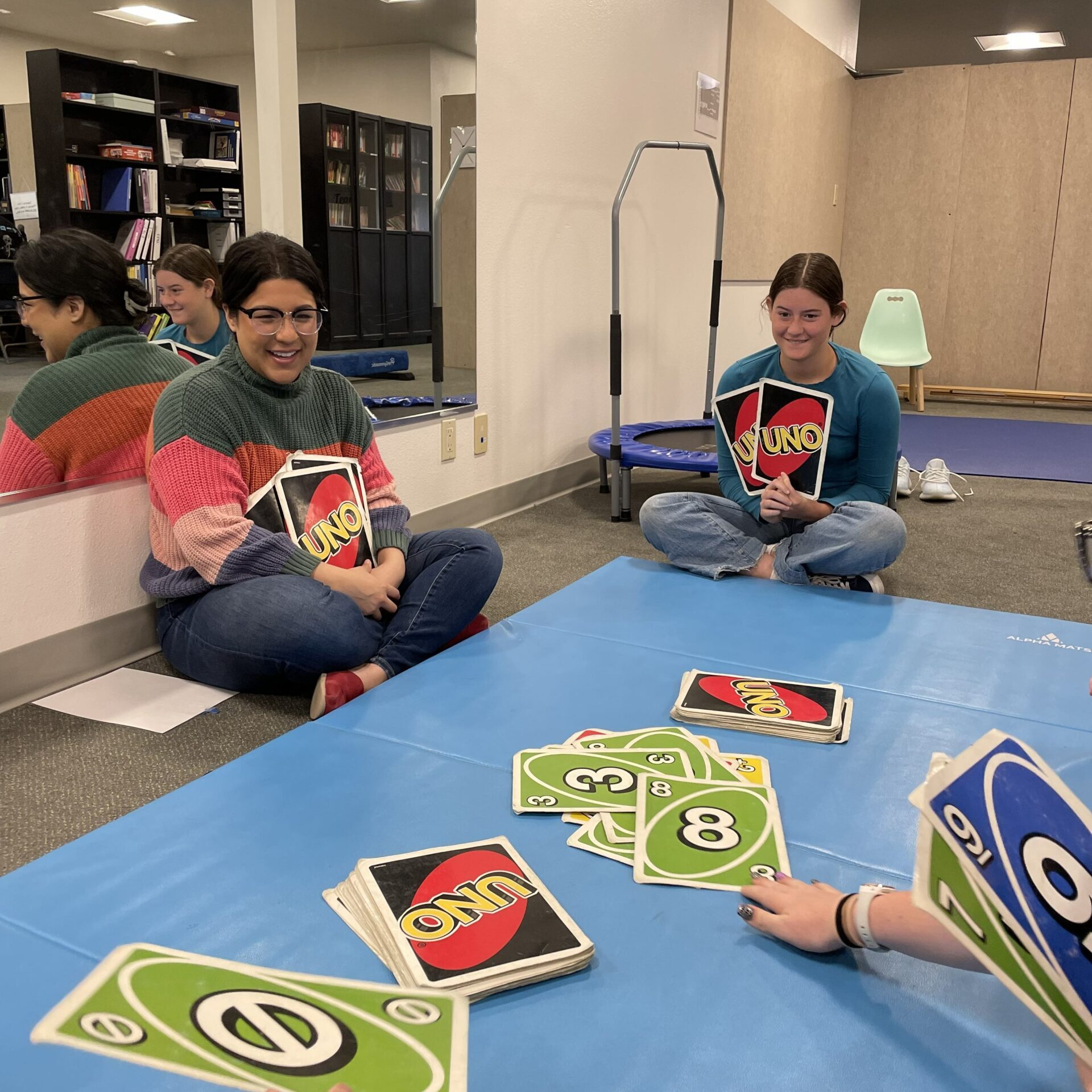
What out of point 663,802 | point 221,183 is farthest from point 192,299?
point 663,802

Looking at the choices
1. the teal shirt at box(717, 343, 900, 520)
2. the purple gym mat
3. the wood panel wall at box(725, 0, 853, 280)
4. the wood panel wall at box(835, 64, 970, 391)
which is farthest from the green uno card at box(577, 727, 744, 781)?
the wood panel wall at box(835, 64, 970, 391)

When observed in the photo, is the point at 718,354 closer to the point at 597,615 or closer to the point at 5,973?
the point at 597,615

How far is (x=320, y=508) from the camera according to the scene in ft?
6.98

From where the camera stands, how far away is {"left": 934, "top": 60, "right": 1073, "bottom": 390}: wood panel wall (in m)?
6.91

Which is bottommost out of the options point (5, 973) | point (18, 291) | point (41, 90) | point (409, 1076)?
point (5, 973)

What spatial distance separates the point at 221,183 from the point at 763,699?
1.75 meters

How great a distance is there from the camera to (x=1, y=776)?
5.60 ft

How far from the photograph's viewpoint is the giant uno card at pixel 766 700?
5.51 ft

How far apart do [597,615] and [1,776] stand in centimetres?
122

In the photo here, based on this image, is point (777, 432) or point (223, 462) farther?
point (777, 432)

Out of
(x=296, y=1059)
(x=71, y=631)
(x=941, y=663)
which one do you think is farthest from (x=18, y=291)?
(x=941, y=663)

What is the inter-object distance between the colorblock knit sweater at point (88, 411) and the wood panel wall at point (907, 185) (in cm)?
636

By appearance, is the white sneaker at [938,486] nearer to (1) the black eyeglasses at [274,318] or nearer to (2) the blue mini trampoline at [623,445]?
(2) the blue mini trampoline at [623,445]

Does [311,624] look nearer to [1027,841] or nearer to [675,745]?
[675,745]
